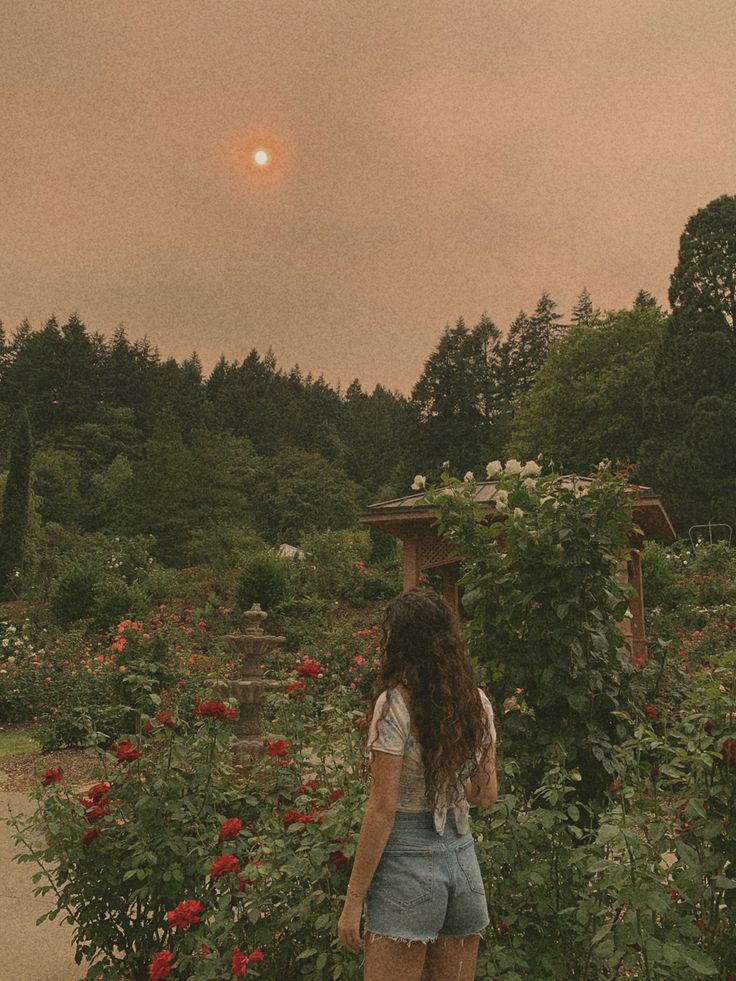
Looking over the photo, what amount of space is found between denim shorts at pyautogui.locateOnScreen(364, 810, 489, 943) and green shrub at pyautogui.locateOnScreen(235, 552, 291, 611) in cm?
1272

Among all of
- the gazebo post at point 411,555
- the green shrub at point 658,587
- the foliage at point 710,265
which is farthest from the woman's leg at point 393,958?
the foliage at point 710,265

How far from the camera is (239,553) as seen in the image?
62.7 ft

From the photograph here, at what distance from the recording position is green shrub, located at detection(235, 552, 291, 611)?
570 inches

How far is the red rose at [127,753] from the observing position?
8.47ft

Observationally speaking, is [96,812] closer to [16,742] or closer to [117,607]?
[16,742]

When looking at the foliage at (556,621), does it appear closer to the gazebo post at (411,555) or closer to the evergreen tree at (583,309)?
the gazebo post at (411,555)

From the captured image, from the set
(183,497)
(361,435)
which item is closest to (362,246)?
(183,497)

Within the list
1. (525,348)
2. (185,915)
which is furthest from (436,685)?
(525,348)

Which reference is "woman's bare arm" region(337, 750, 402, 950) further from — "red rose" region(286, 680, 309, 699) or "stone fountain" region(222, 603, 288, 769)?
"stone fountain" region(222, 603, 288, 769)

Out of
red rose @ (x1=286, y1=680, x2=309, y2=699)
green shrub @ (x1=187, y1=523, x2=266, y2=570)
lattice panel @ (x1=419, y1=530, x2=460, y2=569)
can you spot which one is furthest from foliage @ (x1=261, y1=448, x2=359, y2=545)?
red rose @ (x1=286, y1=680, x2=309, y2=699)

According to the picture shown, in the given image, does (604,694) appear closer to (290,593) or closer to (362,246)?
(362,246)

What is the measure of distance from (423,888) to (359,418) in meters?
51.3

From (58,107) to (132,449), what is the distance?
29.8 m

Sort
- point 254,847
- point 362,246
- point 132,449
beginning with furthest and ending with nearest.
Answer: point 132,449, point 362,246, point 254,847
